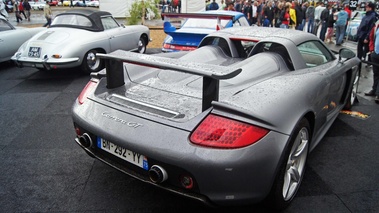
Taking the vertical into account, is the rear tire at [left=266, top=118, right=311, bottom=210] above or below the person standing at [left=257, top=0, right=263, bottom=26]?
below

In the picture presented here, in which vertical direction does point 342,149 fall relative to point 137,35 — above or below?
below

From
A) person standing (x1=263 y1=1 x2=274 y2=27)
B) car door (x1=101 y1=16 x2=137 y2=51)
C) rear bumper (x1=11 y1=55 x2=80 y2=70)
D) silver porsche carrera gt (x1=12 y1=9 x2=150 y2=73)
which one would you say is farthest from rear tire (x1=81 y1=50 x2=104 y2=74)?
person standing (x1=263 y1=1 x2=274 y2=27)

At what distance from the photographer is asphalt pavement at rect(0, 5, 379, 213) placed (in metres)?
2.36

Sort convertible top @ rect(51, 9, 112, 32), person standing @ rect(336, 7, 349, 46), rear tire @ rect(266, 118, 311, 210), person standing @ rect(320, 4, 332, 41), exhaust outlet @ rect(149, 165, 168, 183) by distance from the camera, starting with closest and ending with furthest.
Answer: exhaust outlet @ rect(149, 165, 168, 183) < rear tire @ rect(266, 118, 311, 210) < convertible top @ rect(51, 9, 112, 32) < person standing @ rect(336, 7, 349, 46) < person standing @ rect(320, 4, 332, 41)

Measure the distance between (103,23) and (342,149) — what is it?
5.97m

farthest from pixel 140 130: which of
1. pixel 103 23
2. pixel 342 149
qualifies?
pixel 103 23

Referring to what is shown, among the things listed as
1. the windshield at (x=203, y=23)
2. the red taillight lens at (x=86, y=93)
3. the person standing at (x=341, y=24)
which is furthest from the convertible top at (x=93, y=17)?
the person standing at (x=341, y=24)

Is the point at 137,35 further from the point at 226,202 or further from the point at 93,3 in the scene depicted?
the point at 93,3

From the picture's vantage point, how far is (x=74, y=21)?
6.98 metres

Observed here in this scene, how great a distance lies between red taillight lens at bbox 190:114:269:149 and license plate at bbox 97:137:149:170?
392 millimetres

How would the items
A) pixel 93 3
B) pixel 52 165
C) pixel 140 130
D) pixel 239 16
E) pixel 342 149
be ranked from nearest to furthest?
1. pixel 140 130
2. pixel 52 165
3. pixel 342 149
4. pixel 239 16
5. pixel 93 3

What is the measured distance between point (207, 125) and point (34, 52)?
211 inches

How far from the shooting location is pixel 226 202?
6.12ft

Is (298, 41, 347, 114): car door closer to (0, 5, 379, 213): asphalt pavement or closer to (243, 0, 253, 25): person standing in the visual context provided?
(0, 5, 379, 213): asphalt pavement
